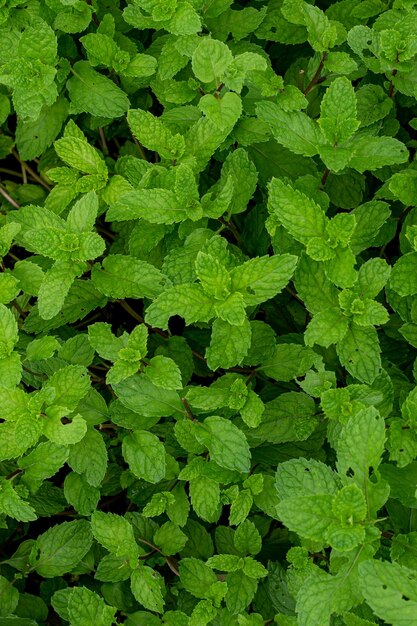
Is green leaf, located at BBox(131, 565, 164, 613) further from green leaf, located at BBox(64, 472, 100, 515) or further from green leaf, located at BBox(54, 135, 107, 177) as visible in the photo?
green leaf, located at BBox(54, 135, 107, 177)

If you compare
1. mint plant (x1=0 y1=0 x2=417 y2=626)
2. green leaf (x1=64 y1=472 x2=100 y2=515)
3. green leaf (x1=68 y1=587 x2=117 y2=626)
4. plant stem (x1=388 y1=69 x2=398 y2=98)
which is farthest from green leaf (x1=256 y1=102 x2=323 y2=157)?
green leaf (x1=68 y1=587 x2=117 y2=626)

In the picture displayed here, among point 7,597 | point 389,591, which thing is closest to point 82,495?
point 7,597

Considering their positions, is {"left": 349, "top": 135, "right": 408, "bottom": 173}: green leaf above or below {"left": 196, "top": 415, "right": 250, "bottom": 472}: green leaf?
above

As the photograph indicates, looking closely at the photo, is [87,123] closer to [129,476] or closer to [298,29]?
[298,29]

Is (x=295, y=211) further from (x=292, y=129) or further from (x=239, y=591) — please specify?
(x=239, y=591)

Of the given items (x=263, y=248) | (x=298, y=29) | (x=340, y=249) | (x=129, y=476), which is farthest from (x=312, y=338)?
(x=298, y=29)

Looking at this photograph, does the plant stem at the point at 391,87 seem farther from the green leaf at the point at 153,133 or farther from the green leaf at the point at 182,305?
the green leaf at the point at 182,305

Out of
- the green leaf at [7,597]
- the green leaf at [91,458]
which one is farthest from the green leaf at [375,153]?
the green leaf at [7,597]

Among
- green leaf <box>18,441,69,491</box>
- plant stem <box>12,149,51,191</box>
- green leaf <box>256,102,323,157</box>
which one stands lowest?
green leaf <box>18,441,69,491</box>
